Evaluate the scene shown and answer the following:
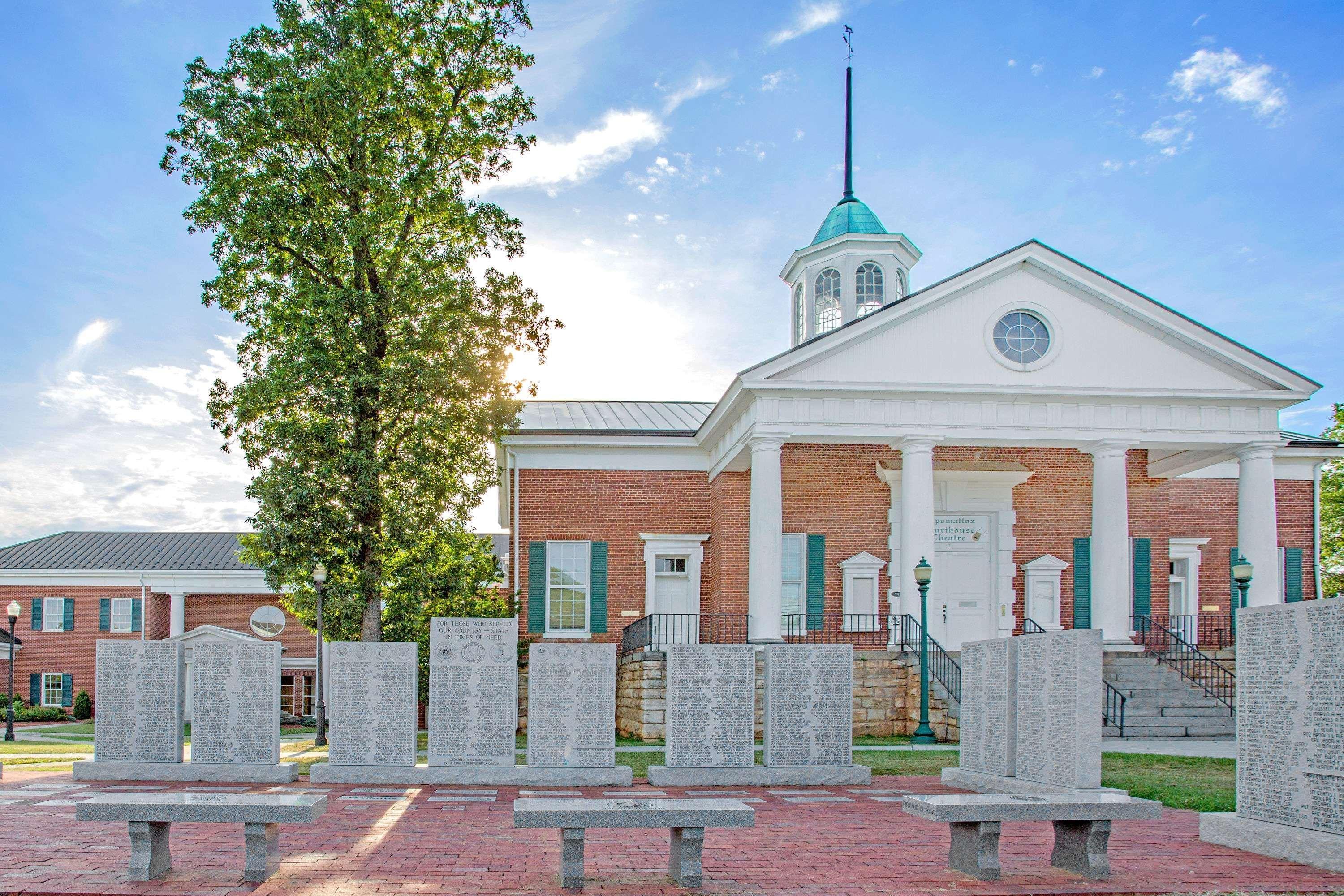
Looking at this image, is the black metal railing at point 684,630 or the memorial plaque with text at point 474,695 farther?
the black metal railing at point 684,630

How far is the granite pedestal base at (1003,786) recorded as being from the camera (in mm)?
9492

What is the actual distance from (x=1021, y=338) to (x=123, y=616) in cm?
3349

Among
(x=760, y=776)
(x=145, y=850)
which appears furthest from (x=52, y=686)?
(x=145, y=850)

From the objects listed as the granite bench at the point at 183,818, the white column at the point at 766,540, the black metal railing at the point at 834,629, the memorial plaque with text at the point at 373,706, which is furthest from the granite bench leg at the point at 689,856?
the black metal railing at the point at 834,629

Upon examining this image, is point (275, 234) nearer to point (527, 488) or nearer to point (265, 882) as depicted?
point (527, 488)

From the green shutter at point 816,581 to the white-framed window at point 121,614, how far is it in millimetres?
27953

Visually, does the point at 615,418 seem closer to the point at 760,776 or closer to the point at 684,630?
the point at 684,630

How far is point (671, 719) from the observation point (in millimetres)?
12555

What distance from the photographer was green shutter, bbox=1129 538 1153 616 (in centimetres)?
2348

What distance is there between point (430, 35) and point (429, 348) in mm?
5916

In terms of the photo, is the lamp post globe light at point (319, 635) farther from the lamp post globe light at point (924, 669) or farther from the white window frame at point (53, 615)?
the white window frame at point (53, 615)

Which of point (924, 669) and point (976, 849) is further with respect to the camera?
point (924, 669)

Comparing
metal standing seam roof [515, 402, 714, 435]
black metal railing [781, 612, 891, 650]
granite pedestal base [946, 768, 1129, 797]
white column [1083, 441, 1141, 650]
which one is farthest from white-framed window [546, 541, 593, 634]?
granite pedestal base [946, 768, 1129, 797]

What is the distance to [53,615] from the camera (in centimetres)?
3866
